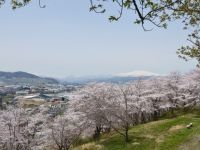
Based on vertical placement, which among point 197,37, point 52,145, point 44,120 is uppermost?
point 197,37

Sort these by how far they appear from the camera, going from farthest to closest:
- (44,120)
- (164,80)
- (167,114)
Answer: (164,80)
(167,114)
(44,120)

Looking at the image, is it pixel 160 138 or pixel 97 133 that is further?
pixel 97 133

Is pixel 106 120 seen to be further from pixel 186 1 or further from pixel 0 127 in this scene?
pixel 186 1

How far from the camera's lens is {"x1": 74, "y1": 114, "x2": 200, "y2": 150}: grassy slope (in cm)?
5472

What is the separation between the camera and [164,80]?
101000 mm

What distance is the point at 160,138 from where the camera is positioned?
59.2 meters

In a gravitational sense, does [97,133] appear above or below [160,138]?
below

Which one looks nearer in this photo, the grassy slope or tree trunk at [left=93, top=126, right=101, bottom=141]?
the grassy slope

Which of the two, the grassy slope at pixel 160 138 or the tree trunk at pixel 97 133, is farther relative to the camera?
the tree trunk at pixel 97 133

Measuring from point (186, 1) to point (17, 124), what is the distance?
51395 millimetres

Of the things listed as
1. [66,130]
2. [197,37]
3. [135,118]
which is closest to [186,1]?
[197,37]

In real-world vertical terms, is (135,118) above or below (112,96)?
below

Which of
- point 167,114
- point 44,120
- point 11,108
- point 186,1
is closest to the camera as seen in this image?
point 186,1

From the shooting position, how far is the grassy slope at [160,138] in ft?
180
